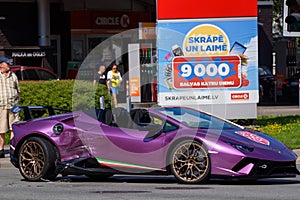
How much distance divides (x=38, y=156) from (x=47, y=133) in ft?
1.35

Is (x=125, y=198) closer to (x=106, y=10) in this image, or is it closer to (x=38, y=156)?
(x=38, y=156)

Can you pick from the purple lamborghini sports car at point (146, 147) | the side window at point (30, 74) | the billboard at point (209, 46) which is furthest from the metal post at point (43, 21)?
the purple lamborghini sports car at point (146, 147)

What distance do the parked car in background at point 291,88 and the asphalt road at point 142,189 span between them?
27.7 m

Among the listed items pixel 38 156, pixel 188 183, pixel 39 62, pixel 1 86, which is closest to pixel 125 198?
pixel 188 183

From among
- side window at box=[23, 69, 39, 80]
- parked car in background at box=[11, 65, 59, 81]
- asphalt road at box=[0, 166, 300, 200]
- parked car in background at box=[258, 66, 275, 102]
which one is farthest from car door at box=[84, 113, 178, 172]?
parked car in background at box=[258, 66, 275, 102]

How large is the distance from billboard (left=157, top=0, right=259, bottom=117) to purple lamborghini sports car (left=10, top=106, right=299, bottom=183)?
760 cm

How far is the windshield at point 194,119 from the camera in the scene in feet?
42.1

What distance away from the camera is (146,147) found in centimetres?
1253

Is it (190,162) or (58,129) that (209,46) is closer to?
(58,129)

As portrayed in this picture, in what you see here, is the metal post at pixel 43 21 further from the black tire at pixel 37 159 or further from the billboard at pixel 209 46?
the black tire at pixel 37 159

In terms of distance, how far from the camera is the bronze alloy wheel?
12.2m

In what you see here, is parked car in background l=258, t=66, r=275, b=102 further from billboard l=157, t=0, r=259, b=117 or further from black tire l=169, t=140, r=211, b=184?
black tire l=169, t=140, r=211, b=184

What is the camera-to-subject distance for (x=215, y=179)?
1355 centimetres

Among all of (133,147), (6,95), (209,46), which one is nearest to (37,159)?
(133,147)
